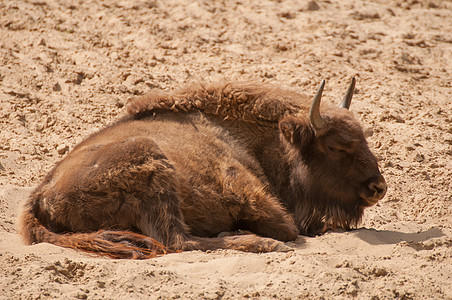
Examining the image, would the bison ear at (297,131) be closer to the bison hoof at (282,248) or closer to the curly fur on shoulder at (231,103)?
the curly fur on shoulder at (231,103)

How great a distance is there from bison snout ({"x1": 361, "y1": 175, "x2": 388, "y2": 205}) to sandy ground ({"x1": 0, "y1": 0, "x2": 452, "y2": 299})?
0.28 meters

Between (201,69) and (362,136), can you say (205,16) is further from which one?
(362,136)

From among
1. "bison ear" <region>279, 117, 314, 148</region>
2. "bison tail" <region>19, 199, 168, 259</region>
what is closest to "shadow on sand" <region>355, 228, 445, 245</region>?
"bison ear" <region>279, 117, 314, 148</region>

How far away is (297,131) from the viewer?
Answer: 5.64 metres

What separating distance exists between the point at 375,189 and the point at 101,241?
2483mm

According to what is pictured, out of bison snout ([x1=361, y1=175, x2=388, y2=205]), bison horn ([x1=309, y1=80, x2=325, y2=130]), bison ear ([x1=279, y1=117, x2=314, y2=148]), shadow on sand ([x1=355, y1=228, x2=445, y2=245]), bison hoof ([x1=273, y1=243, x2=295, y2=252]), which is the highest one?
bison horn ([x1=309, y1=80, x2=325, y2=130])

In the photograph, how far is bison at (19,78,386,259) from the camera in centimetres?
476

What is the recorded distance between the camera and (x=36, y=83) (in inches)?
304

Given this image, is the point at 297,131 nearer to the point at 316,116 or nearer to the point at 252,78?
the point at 316,116

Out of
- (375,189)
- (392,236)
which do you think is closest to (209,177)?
(375,189)

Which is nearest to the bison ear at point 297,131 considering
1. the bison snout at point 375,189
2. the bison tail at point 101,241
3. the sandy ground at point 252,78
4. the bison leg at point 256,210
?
the bison leg at point 256,210

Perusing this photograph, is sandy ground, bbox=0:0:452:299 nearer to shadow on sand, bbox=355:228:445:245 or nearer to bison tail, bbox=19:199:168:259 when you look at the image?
shadow on sand, bbox=355:228:445:245

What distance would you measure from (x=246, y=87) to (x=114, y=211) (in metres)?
1.95

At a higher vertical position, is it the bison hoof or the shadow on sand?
the bison hoof
